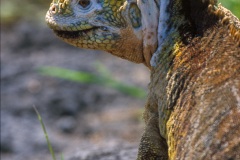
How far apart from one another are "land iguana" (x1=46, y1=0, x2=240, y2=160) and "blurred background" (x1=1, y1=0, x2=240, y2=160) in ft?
7.79

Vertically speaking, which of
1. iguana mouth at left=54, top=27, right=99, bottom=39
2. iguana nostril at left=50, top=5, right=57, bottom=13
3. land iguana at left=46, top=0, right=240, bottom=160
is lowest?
land iguana at left=46, top=0, right=240, bottom=160

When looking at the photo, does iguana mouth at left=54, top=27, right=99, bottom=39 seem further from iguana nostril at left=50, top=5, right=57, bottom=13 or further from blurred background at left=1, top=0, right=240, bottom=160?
blurred background at left=1, top=0, right=240, bottom=160

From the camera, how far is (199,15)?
13.2 feet

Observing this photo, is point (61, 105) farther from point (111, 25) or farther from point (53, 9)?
point (111, 25)

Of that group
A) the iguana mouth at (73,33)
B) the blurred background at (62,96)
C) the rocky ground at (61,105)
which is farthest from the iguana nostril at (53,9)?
the rocky ground at (61,105)

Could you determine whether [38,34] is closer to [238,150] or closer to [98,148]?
[98,148]

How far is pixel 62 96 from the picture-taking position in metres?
9.26

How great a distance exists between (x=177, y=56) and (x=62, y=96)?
5.31 m

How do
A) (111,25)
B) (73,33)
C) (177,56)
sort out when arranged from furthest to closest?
(73,33) < (111,25) < (177,56)

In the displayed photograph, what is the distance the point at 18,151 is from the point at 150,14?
13.9ft

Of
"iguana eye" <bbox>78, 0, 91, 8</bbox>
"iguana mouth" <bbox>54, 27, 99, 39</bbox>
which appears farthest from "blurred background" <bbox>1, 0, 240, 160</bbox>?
"iguana eye" <bbox>78, 0, 91, 8</bbox>

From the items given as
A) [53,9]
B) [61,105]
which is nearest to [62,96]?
[61,105]

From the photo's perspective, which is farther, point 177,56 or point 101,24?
point 101,24

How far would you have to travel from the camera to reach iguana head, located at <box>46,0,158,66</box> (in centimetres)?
427
